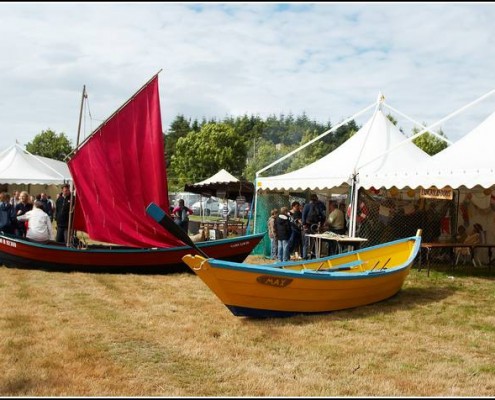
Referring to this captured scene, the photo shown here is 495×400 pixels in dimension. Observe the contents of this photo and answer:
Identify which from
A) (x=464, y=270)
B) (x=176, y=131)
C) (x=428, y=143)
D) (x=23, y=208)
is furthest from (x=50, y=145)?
(x=464, y=270)

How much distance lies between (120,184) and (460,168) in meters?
7.02

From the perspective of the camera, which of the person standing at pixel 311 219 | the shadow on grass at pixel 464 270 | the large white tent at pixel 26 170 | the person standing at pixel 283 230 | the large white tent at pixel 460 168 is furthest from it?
the large white tent at pixel 26 170

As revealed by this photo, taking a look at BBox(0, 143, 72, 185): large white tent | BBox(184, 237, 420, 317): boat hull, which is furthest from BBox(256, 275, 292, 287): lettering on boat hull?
BBox(0, 143, 72, 185): large white tent

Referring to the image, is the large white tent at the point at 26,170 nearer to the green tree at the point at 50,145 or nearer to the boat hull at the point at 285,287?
the boat hull at the point at 285,287

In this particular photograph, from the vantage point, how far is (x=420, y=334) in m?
6.88

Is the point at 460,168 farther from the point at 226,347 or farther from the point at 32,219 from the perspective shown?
the point at 32,219

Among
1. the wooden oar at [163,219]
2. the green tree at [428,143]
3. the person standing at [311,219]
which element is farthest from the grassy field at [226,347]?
the green tree at [428,143]

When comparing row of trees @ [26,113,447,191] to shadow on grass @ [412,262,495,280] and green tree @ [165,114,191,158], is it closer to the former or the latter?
green tree @ [165,114,191,158]

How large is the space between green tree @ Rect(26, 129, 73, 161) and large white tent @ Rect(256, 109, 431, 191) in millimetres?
57550

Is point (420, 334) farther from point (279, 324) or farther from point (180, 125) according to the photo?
point (180, 125)

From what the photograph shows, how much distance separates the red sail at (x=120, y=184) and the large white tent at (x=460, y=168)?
4795 mm

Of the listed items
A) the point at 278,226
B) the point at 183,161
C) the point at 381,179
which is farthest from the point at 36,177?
the point at 183,161

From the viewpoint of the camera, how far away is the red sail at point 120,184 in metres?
11.9

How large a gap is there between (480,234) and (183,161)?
45.9 metres
